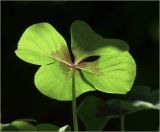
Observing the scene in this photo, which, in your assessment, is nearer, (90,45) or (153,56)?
(90,45)

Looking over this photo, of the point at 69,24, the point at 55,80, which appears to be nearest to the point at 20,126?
the point at 55,80

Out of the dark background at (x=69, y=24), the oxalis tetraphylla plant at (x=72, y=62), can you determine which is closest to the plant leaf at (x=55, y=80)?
the oxalis tetraphylla plant at (x=72, y=62)

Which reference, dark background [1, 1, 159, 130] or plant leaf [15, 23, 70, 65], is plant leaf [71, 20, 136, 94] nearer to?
plant leaf [15, 23, 70, 65]

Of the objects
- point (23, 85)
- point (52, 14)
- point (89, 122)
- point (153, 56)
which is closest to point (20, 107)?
point (23, 85)

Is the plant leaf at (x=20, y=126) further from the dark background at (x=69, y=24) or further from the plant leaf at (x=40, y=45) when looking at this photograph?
the dark background at (x=69, y=24)

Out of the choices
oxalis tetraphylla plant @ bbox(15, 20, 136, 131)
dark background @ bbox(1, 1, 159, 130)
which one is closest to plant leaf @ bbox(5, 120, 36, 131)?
oxalis tetraphylla plant @ bbox(15, 20, 136, 131)

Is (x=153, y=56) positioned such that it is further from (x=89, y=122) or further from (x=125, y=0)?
(x=89, y=122)

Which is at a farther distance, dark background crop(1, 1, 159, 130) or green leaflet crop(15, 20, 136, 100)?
dark background crop(1, 1, 159, 130)
